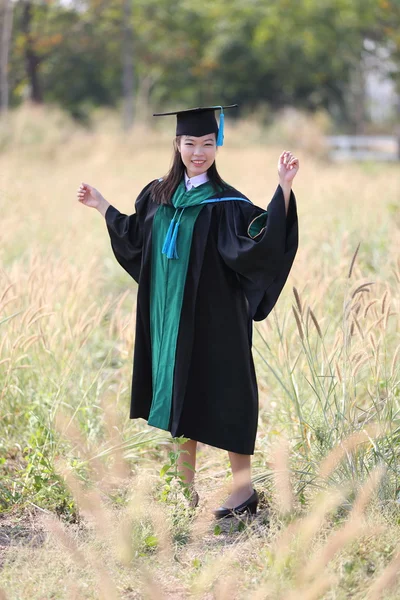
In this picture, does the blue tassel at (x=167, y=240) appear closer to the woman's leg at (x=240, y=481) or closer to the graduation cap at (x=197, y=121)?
the graduation cap at (x=197, y=121)

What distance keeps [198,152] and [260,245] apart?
0.48 metres

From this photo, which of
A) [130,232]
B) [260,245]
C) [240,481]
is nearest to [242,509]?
[240,481]

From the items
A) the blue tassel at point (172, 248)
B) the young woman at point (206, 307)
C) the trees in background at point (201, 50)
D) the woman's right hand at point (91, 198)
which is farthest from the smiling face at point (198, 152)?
the trees in background at point (201, 50)

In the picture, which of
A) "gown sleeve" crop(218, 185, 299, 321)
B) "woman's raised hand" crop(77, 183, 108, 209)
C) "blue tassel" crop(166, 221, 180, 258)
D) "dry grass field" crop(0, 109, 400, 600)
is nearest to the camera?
"dry grass field" crop(0, 109, 400, 600)

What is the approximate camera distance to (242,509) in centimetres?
328

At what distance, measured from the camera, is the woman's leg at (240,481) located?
3.27 m

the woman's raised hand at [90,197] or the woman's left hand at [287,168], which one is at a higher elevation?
the woman's left hand at [287,168]

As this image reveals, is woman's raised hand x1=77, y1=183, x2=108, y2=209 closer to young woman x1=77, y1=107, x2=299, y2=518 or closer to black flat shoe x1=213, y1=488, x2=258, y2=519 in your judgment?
young woman x1=77, y1=107, x2=299, y2=518

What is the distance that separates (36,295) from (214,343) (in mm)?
Result: 1188

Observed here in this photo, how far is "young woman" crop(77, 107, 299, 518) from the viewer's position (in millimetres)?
3240

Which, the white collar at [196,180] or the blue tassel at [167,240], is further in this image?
the white collar at [196,180]

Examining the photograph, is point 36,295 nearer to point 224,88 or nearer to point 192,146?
point 192,146

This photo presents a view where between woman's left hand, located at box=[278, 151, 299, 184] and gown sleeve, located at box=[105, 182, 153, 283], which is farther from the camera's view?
gown sleeve, located at box=[105, 182, 153, 283]

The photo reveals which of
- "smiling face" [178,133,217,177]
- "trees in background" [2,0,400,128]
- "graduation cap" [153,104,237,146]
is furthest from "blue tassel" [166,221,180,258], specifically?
"trees in background" [2,0,400,128]
